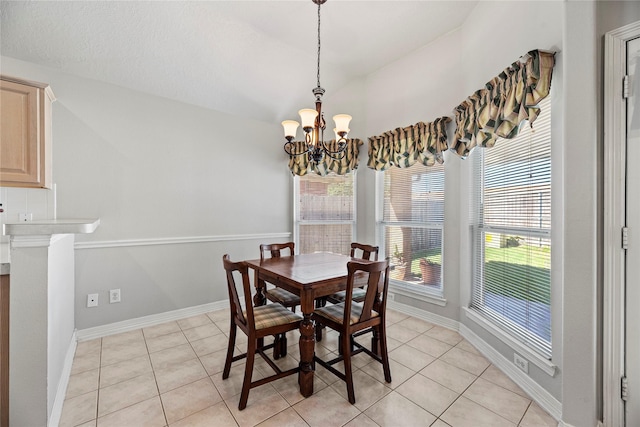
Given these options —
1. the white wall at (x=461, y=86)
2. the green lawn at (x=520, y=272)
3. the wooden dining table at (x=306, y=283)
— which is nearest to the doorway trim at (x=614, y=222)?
the white wall at (x=461, y=86)

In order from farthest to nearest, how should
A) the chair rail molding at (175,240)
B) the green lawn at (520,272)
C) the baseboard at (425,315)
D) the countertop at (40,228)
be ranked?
1. the baseboard at (425,315)
2. the chair rail molding at (175,240)
3. the green lawn at (520,272)
4. the countertop at (40,228)

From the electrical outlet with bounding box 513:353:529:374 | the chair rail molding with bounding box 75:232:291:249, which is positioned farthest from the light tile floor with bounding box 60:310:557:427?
the chair rail molding with bounding box 75:232:291:249

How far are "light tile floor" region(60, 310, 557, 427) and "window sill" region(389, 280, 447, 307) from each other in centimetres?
45

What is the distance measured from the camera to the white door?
1406mm

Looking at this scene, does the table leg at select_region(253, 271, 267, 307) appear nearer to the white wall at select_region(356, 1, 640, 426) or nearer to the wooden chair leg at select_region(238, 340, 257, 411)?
the wooden chair leg at select_region(238, 340, 257, 411)

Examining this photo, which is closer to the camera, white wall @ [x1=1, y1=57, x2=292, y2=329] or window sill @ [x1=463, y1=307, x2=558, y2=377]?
window sill @ [x1=463, y1=307, x2=558, y2=377]

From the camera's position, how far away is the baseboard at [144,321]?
274 cm

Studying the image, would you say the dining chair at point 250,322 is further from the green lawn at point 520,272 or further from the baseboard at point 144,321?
the green lawn at point 520,272

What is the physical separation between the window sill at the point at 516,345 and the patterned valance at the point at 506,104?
1.50 metres

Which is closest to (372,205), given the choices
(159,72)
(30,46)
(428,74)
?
(428,74)

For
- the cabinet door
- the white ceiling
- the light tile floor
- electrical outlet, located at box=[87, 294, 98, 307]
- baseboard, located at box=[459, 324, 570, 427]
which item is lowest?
the light tile floor

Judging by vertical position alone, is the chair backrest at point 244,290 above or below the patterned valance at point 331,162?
below

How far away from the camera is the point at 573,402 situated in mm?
1543

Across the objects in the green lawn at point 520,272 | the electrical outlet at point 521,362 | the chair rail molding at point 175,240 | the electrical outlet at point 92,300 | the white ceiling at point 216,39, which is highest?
the white ceiling at point 216,39
